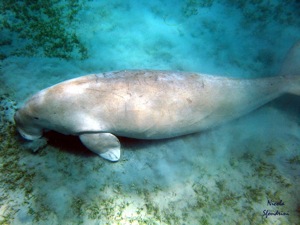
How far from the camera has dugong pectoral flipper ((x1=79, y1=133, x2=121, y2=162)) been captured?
3.85 meters

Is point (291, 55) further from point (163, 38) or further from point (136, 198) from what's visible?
point (136, 198)

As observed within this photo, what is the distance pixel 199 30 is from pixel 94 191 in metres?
5.61

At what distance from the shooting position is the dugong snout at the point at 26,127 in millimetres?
3851

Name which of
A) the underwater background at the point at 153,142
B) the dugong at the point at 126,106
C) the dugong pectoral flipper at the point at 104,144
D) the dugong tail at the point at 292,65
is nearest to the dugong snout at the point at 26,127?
the dugong at the point at 126,106

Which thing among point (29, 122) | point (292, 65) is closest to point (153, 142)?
point (29, 122)

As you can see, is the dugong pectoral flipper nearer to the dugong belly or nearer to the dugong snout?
the dugong belly

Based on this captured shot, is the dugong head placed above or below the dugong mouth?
above

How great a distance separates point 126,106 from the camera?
3.63m

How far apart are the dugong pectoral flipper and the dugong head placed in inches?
32.8

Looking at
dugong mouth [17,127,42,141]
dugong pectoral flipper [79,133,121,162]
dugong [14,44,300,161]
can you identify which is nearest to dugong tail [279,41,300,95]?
dugong [14,44,300,161]

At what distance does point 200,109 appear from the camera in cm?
401

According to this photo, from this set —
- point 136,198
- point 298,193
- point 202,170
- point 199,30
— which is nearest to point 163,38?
point 199,30

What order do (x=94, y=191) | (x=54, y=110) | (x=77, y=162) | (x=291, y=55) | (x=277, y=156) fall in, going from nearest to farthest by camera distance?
1. (x=54, y=110)
2. (x=94, y=191)
3. (x=77, y=162)
4. (x=277, y=156)
5. (x=291, y=55)

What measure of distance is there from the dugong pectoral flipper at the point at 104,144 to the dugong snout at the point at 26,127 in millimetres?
893
